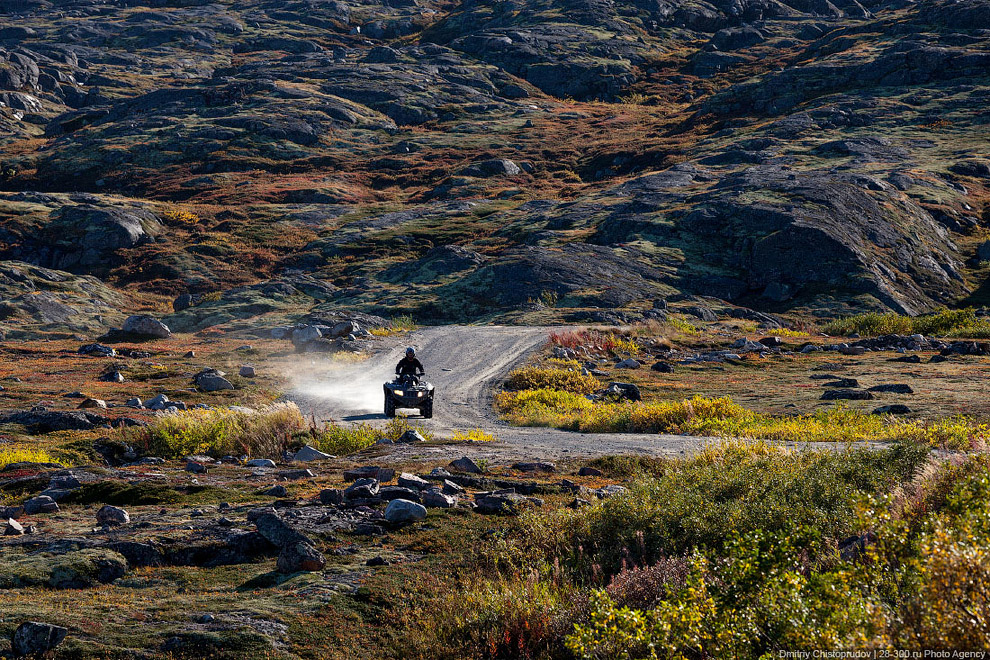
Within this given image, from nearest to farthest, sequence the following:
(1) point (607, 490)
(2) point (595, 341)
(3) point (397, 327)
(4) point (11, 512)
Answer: (4) point (11, 512) → (1) point (607, 490) → (2) point (595, 341) → (3) point (397, 327)

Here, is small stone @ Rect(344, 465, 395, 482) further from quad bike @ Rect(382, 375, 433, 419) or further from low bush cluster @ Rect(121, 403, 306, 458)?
quad bike @ Rect(382, 375, 433, 419)

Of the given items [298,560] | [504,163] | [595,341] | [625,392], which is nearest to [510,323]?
[595,341]

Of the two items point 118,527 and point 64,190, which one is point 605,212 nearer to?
point 118,527

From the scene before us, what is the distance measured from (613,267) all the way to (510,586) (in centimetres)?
4878

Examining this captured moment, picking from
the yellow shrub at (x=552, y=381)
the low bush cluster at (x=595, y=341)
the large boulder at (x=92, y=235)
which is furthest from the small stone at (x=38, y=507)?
the large boulder at (x=92, y=235)

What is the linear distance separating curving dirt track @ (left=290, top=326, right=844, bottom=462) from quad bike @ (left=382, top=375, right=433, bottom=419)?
507 mm

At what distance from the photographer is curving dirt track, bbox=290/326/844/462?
53.3 feet

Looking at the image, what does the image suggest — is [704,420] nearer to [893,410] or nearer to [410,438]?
[893,410]

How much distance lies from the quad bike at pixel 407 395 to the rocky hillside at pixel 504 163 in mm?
23689

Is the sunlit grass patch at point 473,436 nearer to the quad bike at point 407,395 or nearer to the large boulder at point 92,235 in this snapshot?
the quad bike at point 407,395

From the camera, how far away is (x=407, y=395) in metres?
22.9

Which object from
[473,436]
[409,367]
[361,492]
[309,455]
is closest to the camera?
[361,492]

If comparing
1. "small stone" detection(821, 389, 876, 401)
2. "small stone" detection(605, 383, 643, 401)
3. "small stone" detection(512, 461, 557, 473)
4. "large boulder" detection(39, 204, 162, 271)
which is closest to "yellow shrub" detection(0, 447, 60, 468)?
"small stone" detection(512, 461, 557, 473)

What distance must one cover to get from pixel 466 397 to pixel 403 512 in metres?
18.2
